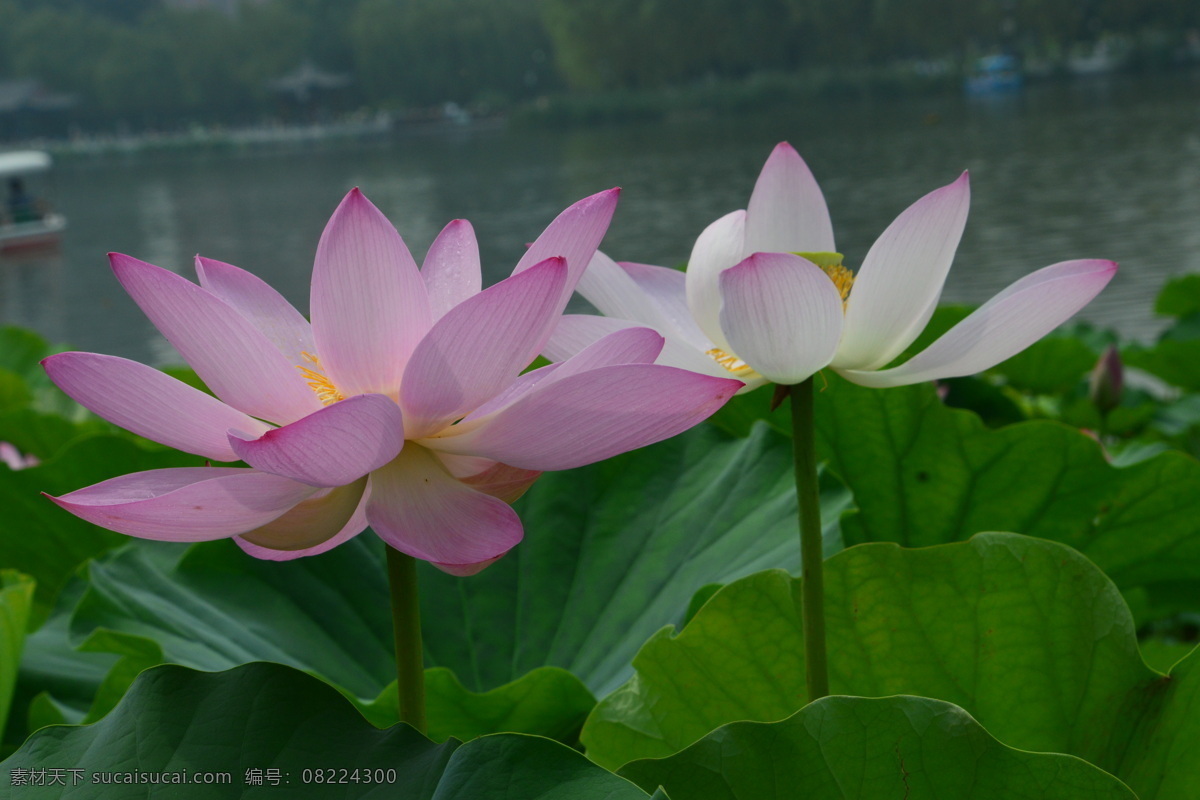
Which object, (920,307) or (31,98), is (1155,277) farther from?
(31,98)

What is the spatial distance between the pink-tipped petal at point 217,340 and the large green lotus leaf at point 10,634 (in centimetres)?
35

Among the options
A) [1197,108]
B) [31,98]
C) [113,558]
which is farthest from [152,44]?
[113,558]

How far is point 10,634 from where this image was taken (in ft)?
1.89

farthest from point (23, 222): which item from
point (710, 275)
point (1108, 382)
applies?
point (710, 275)

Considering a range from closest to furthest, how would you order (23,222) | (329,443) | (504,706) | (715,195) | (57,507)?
(329,443)
(504,706)
(57,507)
(715,195)
(23,222)

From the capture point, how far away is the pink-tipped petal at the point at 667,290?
433 mm

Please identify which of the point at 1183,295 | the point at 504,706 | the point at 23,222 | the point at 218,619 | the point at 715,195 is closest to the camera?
the point at 504,706

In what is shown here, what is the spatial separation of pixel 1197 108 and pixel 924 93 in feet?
35.4

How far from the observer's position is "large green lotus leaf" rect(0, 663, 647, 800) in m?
0.31

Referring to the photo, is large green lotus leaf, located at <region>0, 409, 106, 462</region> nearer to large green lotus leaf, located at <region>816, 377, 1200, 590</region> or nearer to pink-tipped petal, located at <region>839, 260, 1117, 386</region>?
large green lotus leaf, located at <region>816, 377, 1200, 590</region>

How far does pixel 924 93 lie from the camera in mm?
25672

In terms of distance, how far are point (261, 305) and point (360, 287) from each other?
9cm

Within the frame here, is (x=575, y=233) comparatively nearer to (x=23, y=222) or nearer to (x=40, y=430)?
(x=40, y=430)

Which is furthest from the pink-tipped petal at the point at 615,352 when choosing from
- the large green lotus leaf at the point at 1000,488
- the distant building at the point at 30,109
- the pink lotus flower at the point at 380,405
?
the distant building at the point at 30,109
